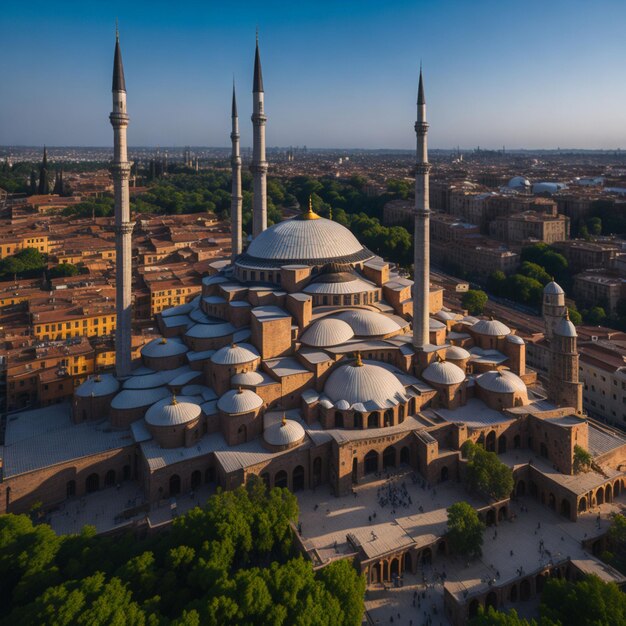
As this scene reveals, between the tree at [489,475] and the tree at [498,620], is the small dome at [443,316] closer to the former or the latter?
the tree at [489,475]

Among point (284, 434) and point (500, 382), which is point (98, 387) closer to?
point (284, 434)

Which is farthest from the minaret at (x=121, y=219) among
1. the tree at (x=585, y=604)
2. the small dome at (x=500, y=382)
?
the tree at (x=585, y=604)

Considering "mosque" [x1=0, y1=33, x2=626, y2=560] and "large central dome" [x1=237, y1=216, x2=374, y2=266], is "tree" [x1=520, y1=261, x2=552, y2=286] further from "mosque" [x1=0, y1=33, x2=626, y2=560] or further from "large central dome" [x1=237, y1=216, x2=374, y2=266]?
"large central dome" [x1=237, y1=216, x2=374, y2=266]

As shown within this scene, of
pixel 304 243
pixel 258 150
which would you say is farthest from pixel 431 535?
pixel 258 150

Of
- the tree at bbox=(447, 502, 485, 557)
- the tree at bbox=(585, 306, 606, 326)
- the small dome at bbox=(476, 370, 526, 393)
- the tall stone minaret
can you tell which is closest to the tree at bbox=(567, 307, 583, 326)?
the tree at bbox=(585, 306, 606, 326)

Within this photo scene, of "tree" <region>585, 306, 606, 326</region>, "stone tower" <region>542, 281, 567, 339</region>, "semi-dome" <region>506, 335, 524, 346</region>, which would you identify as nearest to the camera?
"semi-dome" <region>506, 335, 524, 346</region>
